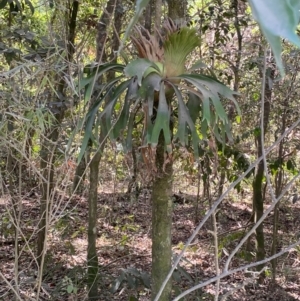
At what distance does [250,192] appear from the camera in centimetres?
543

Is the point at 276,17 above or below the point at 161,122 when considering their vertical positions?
below

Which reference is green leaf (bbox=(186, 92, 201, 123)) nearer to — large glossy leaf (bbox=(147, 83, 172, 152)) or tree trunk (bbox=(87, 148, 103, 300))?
large glossy leaf (bbox=(147, 83, 172, 152))

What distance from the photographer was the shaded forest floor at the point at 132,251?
2.73m

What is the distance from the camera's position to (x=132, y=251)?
3900 millimetres

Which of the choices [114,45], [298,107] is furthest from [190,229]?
[114,45]

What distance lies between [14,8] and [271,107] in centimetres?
196

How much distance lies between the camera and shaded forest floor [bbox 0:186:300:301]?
8.97ft

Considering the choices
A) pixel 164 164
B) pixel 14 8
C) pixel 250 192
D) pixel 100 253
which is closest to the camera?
pixel 164 164

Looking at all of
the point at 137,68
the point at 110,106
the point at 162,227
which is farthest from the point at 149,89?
the point at 162,227

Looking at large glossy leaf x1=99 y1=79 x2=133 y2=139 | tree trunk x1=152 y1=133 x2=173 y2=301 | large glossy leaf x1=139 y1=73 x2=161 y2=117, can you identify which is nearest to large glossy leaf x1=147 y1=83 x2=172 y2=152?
large glossy leaf x1=139 y1=73 x2=161 y2=117

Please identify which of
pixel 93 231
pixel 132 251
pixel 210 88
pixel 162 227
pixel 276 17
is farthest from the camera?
pixel 132 251

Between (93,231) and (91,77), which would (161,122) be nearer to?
(91,77)

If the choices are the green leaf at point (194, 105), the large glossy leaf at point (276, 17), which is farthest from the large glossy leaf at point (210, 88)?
the large glossy leaf at point (276, 17)

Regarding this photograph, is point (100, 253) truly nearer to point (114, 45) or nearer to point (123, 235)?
point (123, 235)
